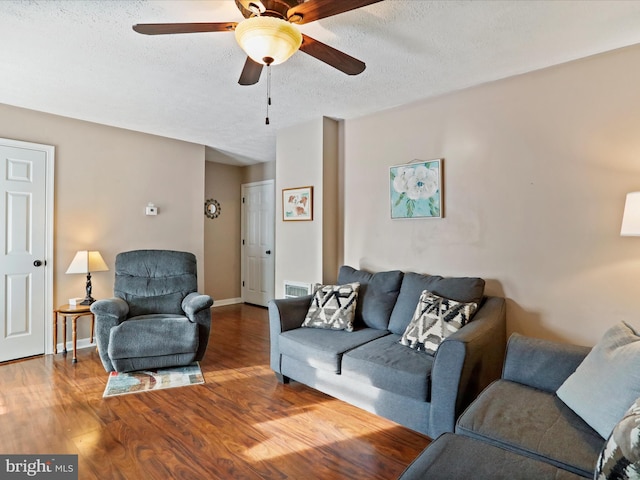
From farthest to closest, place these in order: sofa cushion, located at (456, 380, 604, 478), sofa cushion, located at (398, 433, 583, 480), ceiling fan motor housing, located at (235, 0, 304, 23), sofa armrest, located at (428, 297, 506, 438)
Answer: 1. sofa armrest, located at (428, 297, 506, 438)
2. ceiling fan motor housing, located at (235, 0, 304, 23)
3. sofa cushion, located at (456, 380, 604, 478)
4. sofa cushion, located at (398, 433, 583, 480)

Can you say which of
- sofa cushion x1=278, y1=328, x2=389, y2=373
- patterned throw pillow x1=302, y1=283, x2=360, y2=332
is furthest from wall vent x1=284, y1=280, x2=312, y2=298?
sofa cushion x1=278, y1=328, x2=389, y2=373

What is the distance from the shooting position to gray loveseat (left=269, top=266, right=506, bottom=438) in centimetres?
197

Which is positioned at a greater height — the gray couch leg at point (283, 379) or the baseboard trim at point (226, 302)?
the baseboard trim at point (226, 302)

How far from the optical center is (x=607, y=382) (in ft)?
4.65

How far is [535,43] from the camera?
223 centimetres

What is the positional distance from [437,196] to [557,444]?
6.86 feet

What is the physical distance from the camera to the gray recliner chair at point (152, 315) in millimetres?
2922

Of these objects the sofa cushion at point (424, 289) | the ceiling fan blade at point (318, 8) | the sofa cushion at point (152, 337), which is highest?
the ceiling fan blade at point (318, 8)

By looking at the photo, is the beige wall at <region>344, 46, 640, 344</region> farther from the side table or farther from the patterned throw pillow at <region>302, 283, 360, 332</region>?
the side table

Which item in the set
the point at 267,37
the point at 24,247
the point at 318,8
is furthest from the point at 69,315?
the point at 318,8

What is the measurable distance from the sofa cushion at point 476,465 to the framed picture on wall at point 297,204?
278cm

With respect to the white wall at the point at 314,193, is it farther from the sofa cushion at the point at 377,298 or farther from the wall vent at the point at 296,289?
the sofa cushion at the point at 377,298

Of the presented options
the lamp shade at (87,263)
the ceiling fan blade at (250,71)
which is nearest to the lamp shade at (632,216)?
the ceiling fan blade at (250,71)

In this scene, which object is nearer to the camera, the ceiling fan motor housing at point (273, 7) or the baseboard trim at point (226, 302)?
the ceiling fan motor housing at point (273, 7)
